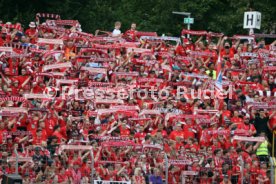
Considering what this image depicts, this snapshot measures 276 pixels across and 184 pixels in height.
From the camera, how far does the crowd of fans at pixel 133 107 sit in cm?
3131

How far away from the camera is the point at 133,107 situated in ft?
112

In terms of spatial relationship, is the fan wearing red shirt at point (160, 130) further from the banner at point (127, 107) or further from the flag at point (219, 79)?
the flag at point (219, 79)

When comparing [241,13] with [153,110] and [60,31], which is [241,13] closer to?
[60,31]

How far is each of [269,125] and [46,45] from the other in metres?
6.88

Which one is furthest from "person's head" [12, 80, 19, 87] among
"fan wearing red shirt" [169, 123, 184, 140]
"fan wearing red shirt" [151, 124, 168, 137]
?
"fan wearing red shirt" [169, 123, 184, 140]

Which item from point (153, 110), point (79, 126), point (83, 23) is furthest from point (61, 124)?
point (83, 23)

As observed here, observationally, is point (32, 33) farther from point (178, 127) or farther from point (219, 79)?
point (178, 127)

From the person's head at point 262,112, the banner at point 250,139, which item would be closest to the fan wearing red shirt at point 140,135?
the banner at point 250,139

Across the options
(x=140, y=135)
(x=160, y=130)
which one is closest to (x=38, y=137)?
(x=140, y=135)

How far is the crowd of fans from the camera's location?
3131 centimetres

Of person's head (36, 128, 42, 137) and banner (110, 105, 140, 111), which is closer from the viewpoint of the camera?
person's head (36, 128, 42, 137)

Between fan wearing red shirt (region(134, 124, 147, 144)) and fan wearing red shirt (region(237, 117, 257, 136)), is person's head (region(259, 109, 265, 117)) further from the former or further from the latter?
fan wearing red shirt (region(134, 124, 147, 144))

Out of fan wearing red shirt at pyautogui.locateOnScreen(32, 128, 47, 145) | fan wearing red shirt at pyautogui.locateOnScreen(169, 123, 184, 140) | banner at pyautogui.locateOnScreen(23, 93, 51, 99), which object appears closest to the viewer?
fan wearing red shirt at pyautogui.locateOnScreen(32, 128, 47, 145)

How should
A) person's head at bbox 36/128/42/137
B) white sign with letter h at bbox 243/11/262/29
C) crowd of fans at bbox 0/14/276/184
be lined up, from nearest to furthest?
crowd of fans at bbox 0/14/276/184, person's head at bbox 36/128/42/137, white sign with letter h at bbox 243/11/262/29
